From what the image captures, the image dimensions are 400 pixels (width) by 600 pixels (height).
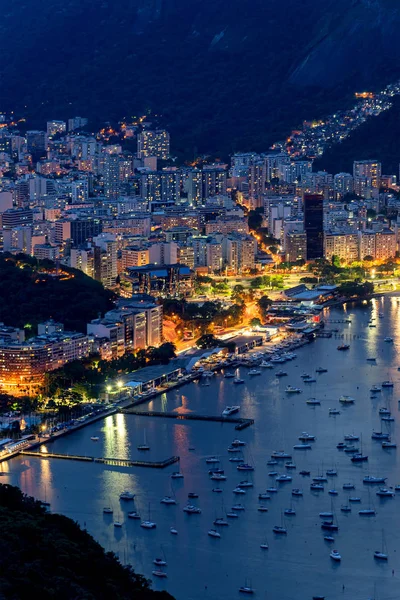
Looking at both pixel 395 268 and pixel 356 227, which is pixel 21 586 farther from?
pixel 356 227

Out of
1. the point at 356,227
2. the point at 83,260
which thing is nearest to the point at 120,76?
the point at 356,227

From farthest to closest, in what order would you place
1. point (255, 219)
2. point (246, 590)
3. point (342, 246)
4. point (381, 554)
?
1. point (255, 219)
2. point (342, 246)
3. point (381, 554)
4. point (246, 590)

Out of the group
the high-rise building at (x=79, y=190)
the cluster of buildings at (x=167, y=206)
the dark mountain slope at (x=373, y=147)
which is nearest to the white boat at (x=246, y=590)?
the cluster of buildings at (x=167, y=206)

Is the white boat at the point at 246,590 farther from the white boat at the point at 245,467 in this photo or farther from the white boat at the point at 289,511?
the white boat at the point at 245,467

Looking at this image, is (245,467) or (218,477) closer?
(218,477)

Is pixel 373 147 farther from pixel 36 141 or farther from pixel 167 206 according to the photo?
pixel 36 141

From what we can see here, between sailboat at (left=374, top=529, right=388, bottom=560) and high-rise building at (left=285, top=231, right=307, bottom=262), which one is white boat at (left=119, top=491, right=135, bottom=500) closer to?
sailboat at (left=374, top=529, right=388, bottom=560)

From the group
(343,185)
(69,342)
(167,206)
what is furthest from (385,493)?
(343,185)
